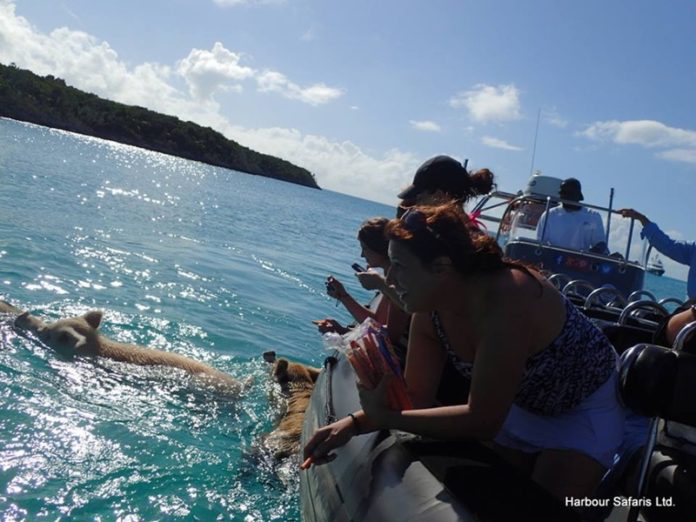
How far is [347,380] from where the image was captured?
386 centimetres

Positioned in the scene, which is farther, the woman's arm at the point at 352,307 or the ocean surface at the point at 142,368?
the woman's arm at the point at 352,307

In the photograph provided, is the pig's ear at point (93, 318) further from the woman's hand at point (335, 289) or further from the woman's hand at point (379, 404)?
the woman's hand at point (379, 404)

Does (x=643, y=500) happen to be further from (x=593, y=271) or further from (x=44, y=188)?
(x=44, y=188)

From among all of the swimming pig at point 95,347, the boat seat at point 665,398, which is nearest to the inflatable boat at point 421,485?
the boat seat at point 665,398

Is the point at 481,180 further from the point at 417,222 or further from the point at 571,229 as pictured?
the point at 571,229

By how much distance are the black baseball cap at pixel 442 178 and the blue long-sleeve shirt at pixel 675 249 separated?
11.1 feet

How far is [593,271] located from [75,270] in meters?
8.55

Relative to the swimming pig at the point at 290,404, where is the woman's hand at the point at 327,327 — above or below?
above

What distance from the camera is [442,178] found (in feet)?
14.2

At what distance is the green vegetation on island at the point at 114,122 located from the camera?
263 ft

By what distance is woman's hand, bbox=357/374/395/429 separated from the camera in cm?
273

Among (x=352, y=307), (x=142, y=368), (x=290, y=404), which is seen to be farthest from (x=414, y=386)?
(x=142, y=368)

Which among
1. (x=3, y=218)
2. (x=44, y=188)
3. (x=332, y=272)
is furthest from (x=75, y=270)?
(x=44, y=188)

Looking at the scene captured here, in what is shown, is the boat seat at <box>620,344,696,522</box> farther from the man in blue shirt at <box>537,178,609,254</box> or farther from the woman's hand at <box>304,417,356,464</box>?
the man in blue shirt at <box>537,178,609,254</box>
